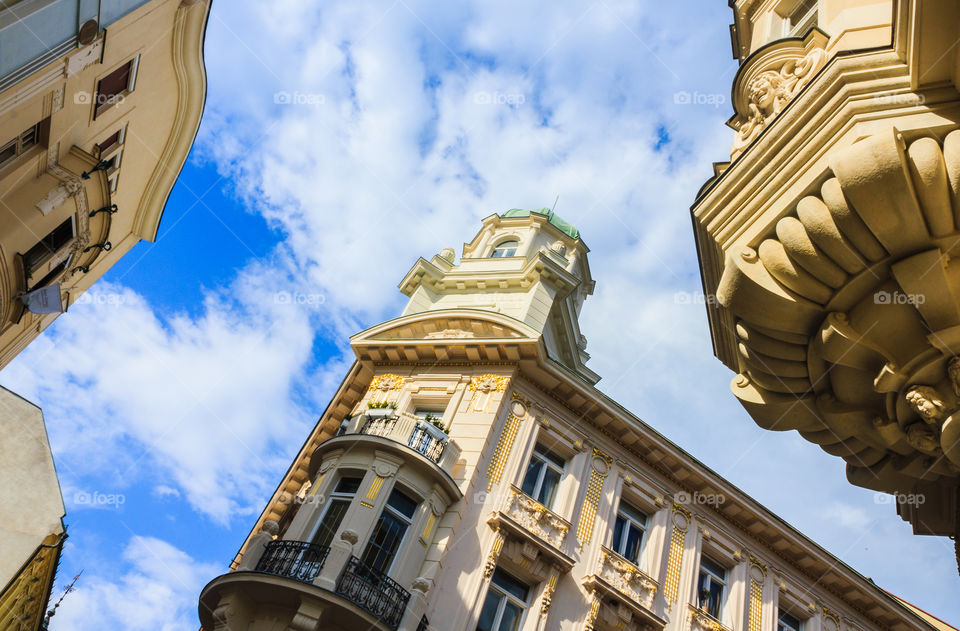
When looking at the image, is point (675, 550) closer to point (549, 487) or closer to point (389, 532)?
point (549, 487)

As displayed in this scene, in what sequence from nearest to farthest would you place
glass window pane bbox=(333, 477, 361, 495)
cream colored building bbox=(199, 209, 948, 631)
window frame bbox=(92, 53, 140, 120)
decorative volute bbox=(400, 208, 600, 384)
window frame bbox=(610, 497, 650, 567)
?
cream colored building bbox=(199, 209, 948, 631) < window frame bbox=(92, 53, 140, 120) < glass window pane bbox=(333, 477, 361, 495) < window frame bbox=(610, 497, 650, 567) < decorative volute bbox=(400, 208, 600, 384)

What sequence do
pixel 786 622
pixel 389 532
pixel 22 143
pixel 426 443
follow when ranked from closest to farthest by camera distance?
pixel 22 143, pixel 389 532, pixel 426 443, pixel 786 622

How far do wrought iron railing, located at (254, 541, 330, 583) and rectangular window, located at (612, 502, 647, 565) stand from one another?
8.03 m

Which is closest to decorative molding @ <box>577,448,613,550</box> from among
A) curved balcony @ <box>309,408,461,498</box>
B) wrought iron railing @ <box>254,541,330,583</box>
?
curved balcony @ <box>309,408,461,498</box>

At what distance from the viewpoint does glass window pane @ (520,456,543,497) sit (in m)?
17.3

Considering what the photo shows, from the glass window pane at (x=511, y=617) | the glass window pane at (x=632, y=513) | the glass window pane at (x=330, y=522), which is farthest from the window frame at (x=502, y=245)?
the glass window pane at (x=511, y=617)

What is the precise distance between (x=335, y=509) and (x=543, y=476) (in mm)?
5700

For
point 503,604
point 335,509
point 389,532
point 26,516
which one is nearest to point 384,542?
point 389,532

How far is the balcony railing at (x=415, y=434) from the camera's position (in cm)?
1623

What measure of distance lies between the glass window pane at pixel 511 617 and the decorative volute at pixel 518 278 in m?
7.96

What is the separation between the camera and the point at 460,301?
2338 cm

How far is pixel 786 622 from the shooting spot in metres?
20.0

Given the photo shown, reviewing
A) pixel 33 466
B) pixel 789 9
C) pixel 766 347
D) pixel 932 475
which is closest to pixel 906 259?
pixel 766 347

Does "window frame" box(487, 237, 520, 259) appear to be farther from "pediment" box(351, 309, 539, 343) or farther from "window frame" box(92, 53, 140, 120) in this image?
"window frame" box(92, 53, 140, 120)
